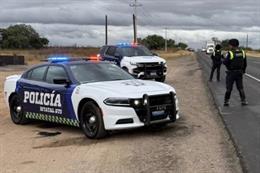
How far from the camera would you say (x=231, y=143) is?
30.0 ft

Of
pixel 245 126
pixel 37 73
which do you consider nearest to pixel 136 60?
pixel 37 73

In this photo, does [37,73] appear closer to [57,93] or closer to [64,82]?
[57,93]

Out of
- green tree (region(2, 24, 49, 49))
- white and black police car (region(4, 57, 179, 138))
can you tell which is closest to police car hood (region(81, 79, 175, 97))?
white and black police car (region(4, 57, 179, 138))

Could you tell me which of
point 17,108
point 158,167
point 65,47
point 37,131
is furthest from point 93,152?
point 65,47

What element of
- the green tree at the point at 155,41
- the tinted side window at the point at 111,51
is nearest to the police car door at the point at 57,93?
the tinted side window at the point at 111,51

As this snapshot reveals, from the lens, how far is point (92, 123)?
10.3 metres

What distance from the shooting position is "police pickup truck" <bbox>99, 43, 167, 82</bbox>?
23156mm

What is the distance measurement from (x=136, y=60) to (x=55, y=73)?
1183 cm

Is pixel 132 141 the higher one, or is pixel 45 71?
pixel 45 71

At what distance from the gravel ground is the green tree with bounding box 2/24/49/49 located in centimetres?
11059

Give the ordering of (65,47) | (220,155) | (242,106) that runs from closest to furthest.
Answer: (220,155), (242,106), (65,47)

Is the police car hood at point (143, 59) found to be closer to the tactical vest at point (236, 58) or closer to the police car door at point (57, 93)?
the tactical vest at point (236, 58)

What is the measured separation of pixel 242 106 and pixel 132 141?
5469 mm

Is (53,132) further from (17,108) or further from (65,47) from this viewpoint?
(65,47)
